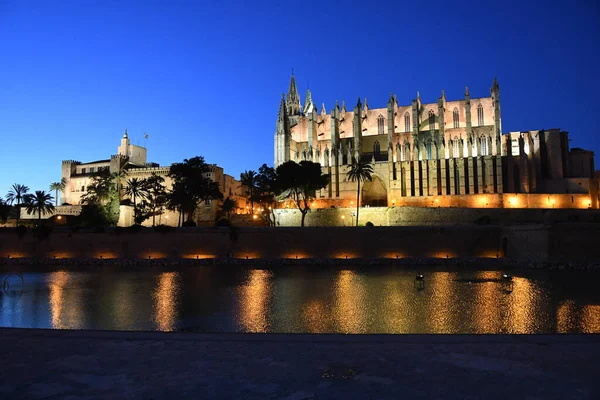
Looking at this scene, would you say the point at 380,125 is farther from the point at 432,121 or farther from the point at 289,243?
the point at 289,243

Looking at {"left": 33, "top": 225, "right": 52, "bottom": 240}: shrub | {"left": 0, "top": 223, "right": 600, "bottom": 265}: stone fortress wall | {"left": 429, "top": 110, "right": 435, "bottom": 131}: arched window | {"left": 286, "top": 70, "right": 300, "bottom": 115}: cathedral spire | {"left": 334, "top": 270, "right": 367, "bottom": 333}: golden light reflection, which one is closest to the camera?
{"left": 334, "top": 270, "right": 367, "bottom": 333}: golden light reflection

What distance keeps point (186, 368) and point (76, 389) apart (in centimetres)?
134

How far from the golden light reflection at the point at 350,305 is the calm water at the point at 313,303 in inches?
1.4

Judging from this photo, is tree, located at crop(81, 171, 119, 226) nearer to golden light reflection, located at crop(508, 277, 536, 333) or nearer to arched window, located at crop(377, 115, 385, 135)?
arched window, located at crop(377, 115, 385, 135)

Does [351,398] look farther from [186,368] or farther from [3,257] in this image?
[3,257]

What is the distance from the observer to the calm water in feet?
47.5

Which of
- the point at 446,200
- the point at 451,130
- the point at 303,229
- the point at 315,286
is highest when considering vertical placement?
the point at 451,130

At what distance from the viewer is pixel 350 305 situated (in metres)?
17.8

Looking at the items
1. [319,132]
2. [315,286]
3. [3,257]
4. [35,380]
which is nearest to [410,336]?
[35,380]

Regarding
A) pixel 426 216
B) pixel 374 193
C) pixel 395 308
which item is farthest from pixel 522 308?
pixel 374 193

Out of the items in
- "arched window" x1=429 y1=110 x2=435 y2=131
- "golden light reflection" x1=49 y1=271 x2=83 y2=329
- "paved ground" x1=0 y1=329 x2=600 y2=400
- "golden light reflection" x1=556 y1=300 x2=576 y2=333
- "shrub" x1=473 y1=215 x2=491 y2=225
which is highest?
"arched window" x1=429 y1=110 x2=435 y2=131

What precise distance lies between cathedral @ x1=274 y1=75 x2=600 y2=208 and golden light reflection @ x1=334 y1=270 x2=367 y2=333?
125 feet

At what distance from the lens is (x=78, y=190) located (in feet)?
247

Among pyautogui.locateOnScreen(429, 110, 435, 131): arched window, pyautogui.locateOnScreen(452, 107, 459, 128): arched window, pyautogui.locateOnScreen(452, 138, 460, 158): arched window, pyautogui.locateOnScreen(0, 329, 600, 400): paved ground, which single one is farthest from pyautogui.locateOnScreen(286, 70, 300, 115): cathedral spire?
pyautogui.locateOnScreen(0, 329, 600, 400): paved ground
